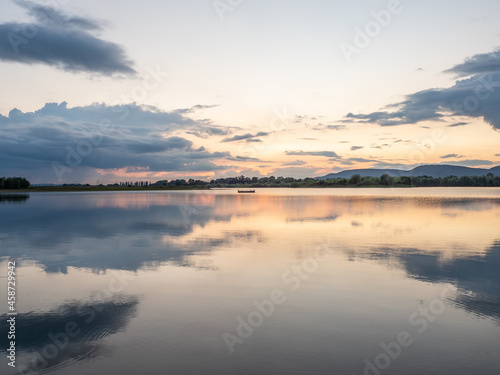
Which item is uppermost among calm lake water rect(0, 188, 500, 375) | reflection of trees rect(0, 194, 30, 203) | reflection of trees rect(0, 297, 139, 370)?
reflection of trees rect(0, 297, 139, 370)

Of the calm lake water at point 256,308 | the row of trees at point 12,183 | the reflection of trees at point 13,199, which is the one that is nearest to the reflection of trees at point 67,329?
the calm lake water at point 256,308

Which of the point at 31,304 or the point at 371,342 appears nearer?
the point at 371,342

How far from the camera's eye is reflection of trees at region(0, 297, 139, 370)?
8570 millimetres

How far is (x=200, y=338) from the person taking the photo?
941 cm

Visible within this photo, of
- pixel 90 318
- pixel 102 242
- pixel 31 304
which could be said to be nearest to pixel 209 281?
pixel 90 318

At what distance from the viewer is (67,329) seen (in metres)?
9.98

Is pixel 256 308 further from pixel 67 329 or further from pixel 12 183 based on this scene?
pixel 12 183

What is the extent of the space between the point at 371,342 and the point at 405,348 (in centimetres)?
85

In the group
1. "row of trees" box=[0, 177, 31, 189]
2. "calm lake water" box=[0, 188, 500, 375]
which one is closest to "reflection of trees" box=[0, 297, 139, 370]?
"calm lake water" box=[0, 188, 500, 375]

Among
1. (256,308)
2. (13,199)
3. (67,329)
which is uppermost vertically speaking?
(67,329)

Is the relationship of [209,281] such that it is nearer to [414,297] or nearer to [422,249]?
[414,297]

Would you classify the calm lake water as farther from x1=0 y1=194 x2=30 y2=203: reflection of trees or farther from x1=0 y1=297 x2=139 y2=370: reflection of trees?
x1=0 y1=194 x2=30 y2=203: reflection of trees

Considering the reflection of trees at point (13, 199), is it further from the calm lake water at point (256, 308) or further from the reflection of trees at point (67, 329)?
the reflection of trees at point (67, 329)

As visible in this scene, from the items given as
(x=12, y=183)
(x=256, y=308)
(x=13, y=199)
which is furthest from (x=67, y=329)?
(x=12, y=183)
